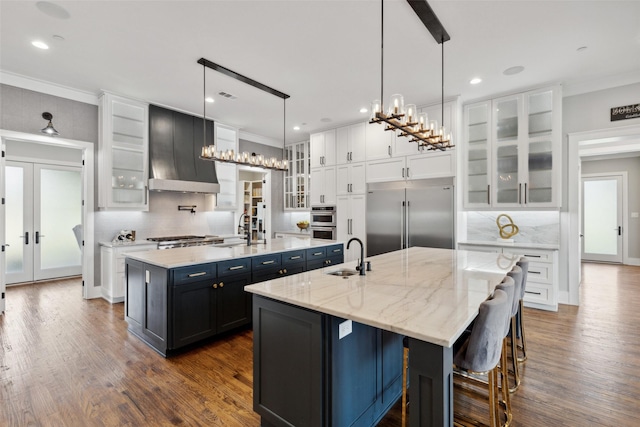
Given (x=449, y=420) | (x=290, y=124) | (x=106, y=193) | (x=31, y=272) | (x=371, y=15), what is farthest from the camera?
(x=290, y=124)

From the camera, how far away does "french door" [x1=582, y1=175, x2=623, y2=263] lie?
7.66 m

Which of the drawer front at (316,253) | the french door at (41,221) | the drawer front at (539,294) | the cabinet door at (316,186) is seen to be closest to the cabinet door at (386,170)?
the cabinet door at (316,186)

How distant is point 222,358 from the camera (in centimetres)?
283

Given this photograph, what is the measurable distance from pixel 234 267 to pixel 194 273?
16.8 inches

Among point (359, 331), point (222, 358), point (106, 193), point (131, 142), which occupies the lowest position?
point (222, 358)

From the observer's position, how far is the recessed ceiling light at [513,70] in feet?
12.4

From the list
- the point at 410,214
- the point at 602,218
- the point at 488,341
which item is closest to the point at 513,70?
the point at 410,214

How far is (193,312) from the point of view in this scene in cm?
294

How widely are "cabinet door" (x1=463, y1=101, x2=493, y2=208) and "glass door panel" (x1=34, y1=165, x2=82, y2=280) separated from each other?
24.8 ft

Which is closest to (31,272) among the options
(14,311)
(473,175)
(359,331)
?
(14,311)

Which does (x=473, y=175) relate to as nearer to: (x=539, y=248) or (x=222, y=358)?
(x=539, y=248)

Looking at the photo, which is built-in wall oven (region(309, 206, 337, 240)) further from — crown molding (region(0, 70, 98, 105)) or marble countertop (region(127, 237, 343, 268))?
crown molding (region(0, 70, 98, 105))

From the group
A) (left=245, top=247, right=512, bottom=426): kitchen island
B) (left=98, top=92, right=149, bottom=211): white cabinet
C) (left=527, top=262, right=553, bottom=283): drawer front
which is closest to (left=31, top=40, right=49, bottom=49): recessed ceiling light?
(left=98, top=92, right=149, bottom=211): white cabinet

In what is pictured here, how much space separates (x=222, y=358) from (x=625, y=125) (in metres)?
5.68
